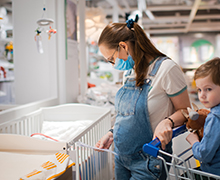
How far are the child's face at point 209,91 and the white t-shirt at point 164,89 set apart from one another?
0.13m

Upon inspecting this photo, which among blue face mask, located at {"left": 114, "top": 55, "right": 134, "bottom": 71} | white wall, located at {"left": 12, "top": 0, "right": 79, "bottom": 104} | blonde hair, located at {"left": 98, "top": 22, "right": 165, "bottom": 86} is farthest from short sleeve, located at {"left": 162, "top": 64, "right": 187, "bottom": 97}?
white wall, located at {"left": 12, "top": 0, "right": 79, "bottom": 104}

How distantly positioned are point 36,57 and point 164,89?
1992 mm

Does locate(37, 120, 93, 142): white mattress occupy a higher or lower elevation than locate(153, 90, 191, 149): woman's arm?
lower

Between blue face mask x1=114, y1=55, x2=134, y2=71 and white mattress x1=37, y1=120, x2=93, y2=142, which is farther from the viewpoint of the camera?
white mattress x1=37, y1=120, x2=93, y2=142

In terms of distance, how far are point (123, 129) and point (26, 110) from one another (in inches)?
53.1

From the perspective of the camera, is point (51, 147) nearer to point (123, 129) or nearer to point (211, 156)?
point (123, 129)

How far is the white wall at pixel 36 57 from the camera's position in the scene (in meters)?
2.71

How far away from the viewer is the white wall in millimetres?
2715

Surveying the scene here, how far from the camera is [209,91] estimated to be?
3.14 feet

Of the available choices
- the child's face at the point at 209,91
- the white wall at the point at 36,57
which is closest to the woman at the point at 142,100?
the child's face at the point at 209,91

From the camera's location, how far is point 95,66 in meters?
7.53

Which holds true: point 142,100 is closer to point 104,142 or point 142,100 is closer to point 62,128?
point 104,142

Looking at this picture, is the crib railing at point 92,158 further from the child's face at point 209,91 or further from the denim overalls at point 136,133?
the child's face at point 209,91

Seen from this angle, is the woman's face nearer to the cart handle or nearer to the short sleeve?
the short sleeve
